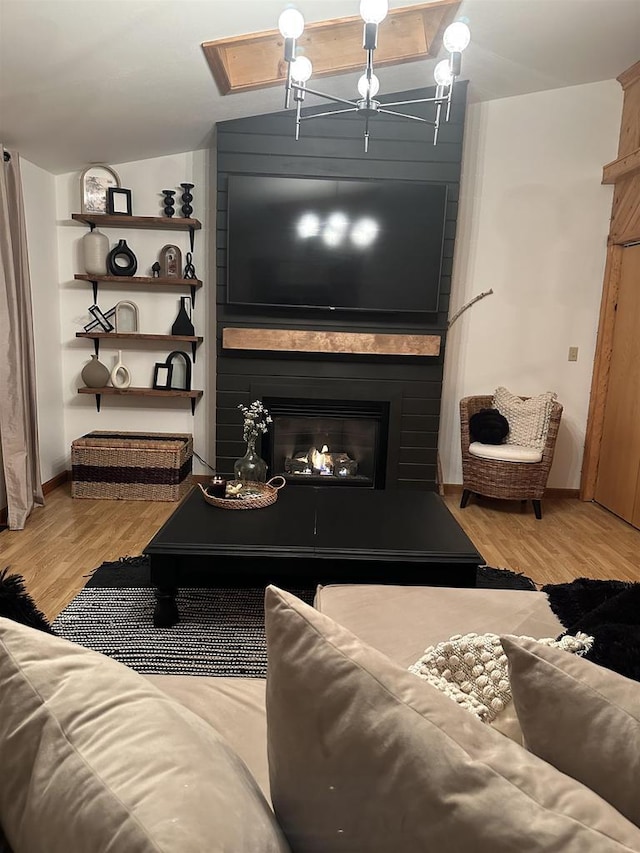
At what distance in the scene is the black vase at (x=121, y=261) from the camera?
4.05 metres

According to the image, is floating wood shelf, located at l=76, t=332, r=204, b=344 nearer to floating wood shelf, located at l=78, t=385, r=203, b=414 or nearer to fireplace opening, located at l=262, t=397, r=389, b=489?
floating wood shelf, located at l=78, t=385, r=203, b=414

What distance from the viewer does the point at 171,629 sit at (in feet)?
7.52

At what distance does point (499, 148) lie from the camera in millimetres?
4039

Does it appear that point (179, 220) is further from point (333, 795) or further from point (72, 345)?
point (333, 795)

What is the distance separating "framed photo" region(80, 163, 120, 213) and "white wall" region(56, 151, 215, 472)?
0.32ft

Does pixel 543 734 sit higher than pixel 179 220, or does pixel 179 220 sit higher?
pixel 179 220

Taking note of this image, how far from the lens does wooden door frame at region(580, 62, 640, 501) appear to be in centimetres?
378

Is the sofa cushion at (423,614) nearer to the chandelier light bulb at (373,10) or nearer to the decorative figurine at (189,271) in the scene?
the chandelier light bulb at (373,10)

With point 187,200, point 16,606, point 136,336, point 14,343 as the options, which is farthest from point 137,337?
point 16,606

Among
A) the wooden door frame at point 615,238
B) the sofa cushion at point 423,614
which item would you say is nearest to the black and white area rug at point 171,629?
the sofa cushion at point 423,614

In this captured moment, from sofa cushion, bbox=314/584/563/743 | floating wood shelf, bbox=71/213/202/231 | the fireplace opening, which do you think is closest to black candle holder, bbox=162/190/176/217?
floating wood shelf, bbox=71/213/202/231

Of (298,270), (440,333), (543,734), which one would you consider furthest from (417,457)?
(543,734)

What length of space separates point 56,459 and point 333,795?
414 centimetres

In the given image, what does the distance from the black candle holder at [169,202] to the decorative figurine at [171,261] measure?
23 cm
